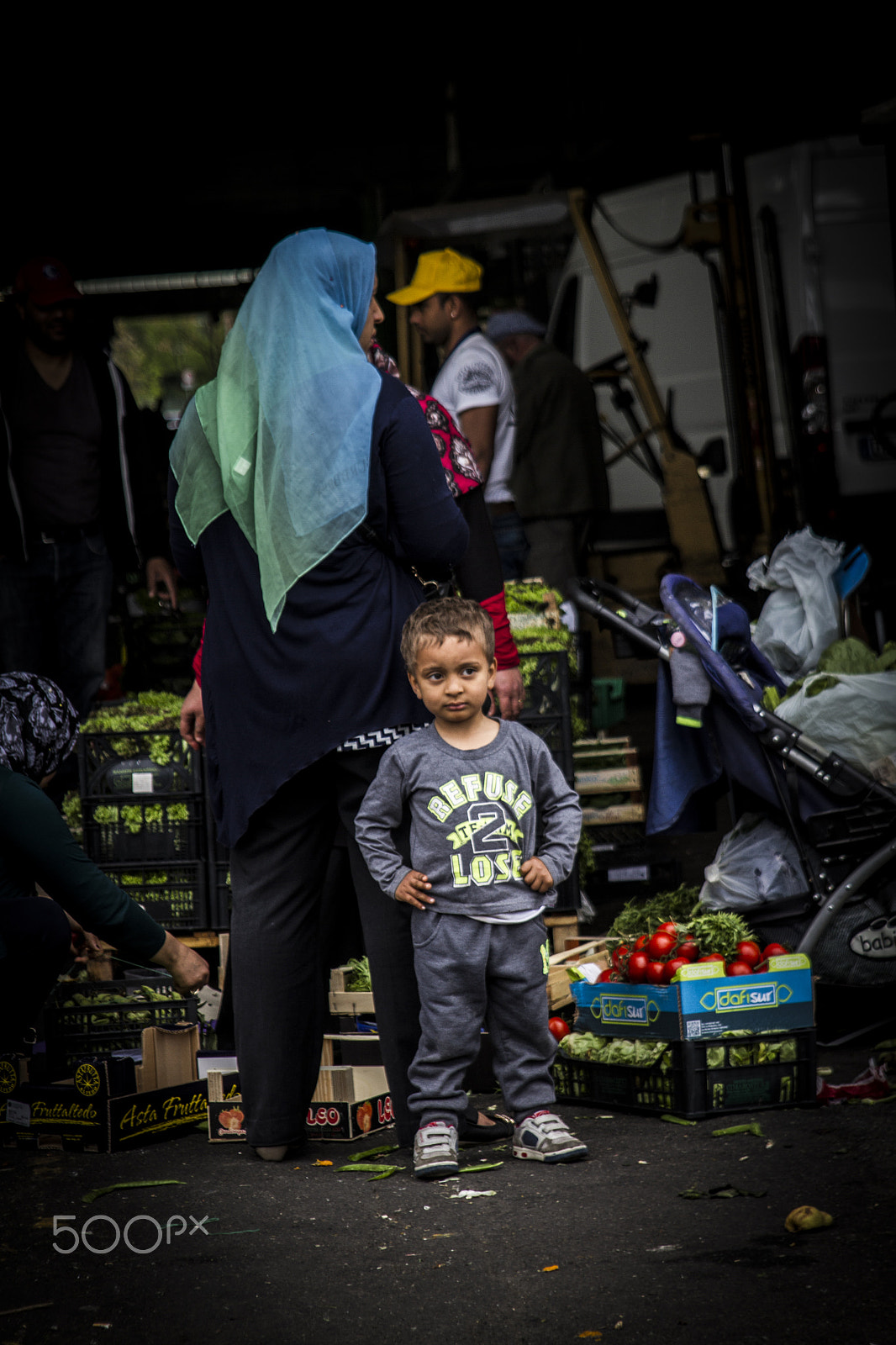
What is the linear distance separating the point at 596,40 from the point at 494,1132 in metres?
9.42

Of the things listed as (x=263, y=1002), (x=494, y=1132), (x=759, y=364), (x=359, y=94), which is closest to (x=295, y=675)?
(x=263, y=1002)

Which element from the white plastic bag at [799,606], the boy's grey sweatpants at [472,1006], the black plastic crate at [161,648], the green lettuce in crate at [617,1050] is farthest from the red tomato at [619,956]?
the black plastic crate at [161,648]

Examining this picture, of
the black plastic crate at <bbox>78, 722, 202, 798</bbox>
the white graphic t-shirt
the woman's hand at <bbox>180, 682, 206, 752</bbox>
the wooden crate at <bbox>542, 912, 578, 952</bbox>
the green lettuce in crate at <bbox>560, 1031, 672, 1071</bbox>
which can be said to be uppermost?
the white graphic t-shirt

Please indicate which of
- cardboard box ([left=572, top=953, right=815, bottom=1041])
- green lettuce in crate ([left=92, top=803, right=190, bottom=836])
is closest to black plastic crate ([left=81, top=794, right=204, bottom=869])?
green lettuce in crate ([left=92, top=803, right=190, bottom=836])

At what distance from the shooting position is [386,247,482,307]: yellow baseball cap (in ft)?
24.0

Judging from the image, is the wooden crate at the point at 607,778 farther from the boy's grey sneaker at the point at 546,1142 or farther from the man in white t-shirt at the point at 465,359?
the boy's grey sneaker at the point at 546,1142

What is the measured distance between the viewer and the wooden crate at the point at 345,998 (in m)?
4.83

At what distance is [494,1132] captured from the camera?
4020mm

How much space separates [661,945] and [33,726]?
1903 mm

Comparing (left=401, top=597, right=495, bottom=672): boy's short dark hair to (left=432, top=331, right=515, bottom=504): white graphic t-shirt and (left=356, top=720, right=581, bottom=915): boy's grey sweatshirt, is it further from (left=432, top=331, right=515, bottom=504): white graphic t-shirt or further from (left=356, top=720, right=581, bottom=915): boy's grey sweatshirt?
(left=432, top=331, right=515, bottom=504): white graphic t-shirt

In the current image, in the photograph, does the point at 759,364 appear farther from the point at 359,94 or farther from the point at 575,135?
the point at 359,94

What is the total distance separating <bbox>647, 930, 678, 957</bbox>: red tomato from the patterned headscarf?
1.79m

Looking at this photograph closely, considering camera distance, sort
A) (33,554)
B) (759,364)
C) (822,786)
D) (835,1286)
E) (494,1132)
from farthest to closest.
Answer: (759,364), (33,554), (822,786), (494,1132), (835,1286)

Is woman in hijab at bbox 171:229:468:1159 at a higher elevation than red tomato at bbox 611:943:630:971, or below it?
higher
